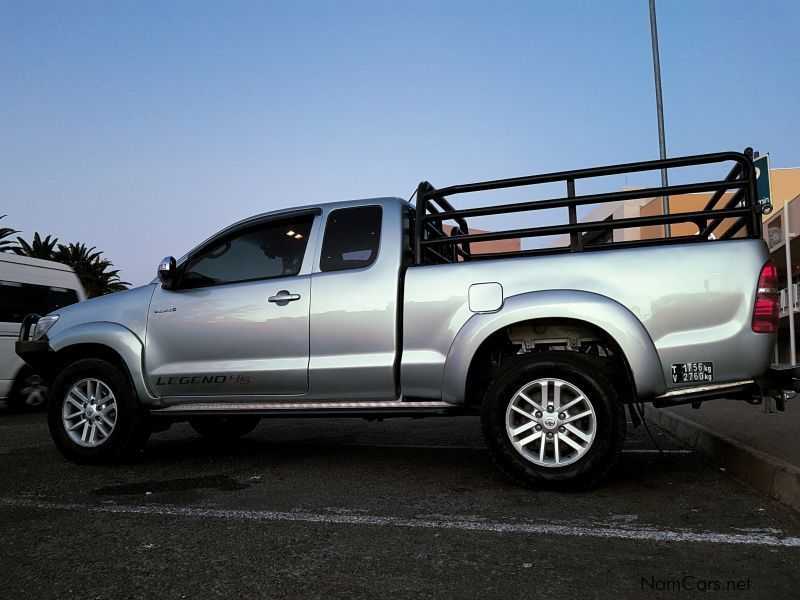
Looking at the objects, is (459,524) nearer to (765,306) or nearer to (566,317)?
(566,317)

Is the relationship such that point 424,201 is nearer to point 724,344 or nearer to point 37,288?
point 724,344

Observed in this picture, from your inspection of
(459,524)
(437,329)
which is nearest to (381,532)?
(459,524)

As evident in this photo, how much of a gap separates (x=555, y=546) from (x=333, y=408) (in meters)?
2.08

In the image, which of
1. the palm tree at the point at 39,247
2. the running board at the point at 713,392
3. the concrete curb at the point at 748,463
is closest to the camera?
the concrete curb at the point at 748,463

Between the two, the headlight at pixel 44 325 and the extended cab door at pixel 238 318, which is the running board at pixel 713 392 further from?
the headlight at pixel 44 325

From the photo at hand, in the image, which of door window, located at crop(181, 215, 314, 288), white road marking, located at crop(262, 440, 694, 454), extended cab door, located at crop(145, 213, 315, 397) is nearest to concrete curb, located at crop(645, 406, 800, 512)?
white road marking, located at crop(262, 440, 694, 454)

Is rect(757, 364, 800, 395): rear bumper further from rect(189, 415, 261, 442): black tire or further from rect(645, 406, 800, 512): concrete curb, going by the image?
rect(189, 415, 261, 442): black tire

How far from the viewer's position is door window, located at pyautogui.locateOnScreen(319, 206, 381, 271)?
5000 mm

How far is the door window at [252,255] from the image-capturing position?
5305 millimetres

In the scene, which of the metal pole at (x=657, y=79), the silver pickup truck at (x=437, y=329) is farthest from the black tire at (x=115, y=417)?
the metal pole at (x=657, y=79)

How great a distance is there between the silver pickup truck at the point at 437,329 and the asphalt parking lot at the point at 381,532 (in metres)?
0.48

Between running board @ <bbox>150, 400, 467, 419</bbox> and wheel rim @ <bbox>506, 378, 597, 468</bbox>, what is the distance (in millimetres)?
473

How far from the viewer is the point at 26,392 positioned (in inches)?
399

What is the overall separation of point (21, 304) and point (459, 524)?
931 cm
